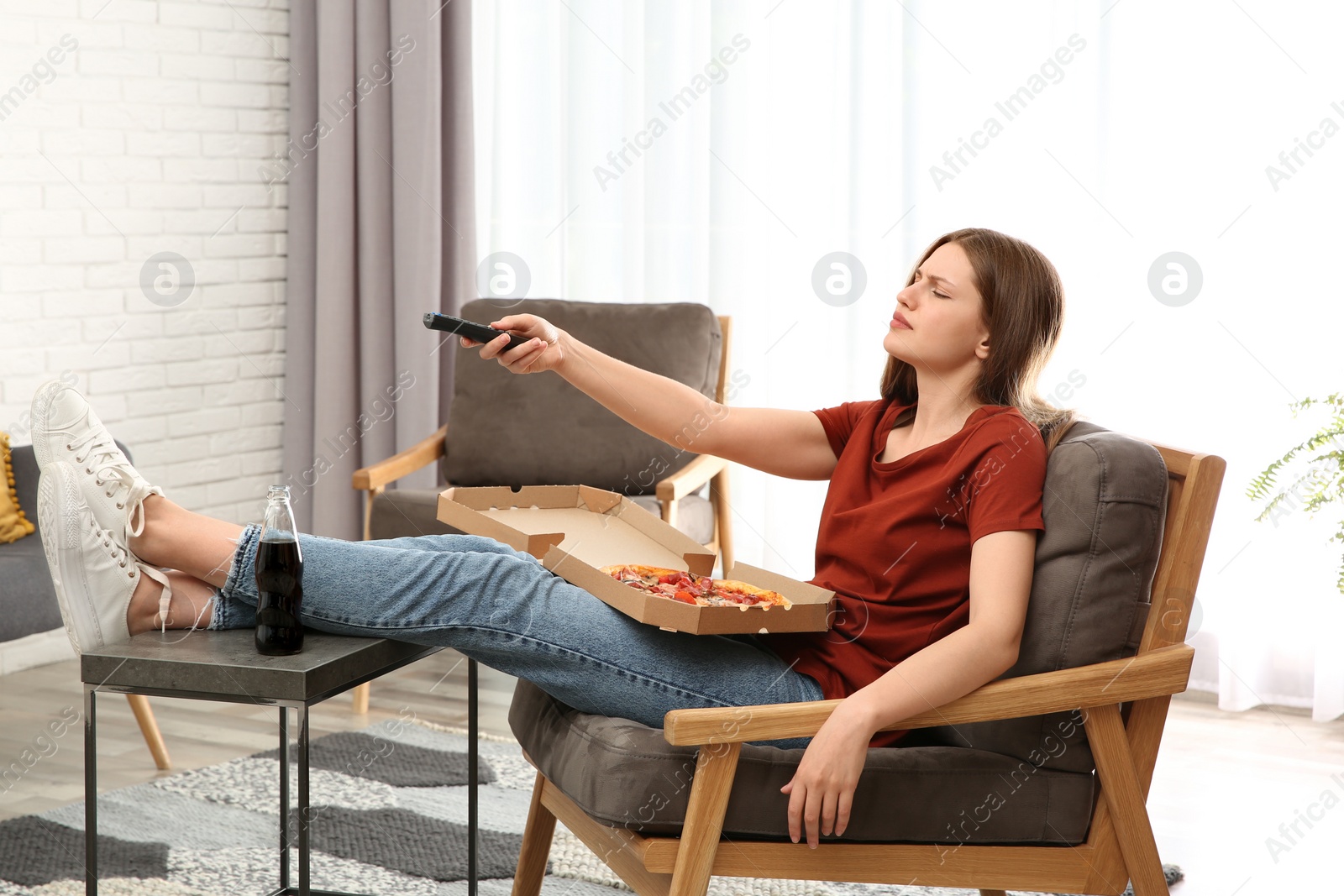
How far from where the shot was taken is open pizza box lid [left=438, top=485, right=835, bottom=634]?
1.43m

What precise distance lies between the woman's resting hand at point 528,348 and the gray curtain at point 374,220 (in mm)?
1974

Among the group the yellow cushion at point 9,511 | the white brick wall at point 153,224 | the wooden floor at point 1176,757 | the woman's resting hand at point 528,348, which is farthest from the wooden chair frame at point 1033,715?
the white brick wall at point 153,224

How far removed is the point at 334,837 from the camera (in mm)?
2178

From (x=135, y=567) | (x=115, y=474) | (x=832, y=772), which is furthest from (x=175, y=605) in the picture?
(x=832, y=772)

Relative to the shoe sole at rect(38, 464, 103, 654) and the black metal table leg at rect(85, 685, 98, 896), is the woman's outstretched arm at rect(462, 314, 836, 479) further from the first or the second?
the black metal table leg at rect(85, 685, 98, 896)

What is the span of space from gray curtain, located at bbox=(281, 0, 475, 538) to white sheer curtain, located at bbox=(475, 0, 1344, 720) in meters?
0.14

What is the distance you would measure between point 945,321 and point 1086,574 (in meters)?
0.36

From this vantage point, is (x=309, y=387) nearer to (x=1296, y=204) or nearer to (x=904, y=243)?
(x=904, y=243)

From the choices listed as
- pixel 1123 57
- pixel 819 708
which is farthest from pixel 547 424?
pixel 819 708

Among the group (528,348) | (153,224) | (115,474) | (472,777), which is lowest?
(472,777)

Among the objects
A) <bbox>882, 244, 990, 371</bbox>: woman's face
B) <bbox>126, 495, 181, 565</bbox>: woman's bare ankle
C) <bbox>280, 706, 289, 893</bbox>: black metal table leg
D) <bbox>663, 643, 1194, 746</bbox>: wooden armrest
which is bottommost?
<bbox>280, 706, 289, 893</bbox>: black metal table leg

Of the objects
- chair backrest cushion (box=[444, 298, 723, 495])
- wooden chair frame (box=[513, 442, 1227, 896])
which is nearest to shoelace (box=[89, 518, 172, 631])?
wooden chair frame (box=[513, 442, 1227, 896])

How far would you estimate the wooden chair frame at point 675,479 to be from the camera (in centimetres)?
289

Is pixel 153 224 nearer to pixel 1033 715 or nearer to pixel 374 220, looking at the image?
pixel 374 220
